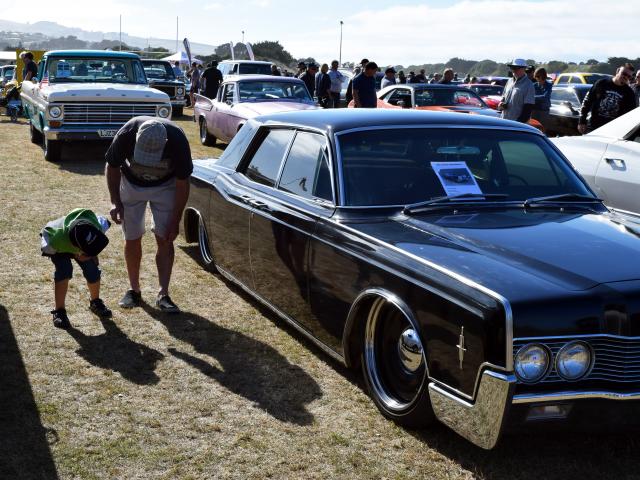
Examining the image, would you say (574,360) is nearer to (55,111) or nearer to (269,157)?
(269,157)

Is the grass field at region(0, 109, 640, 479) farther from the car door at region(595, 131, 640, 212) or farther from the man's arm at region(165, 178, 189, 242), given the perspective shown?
the car door at region(595, 131, 640, 212)

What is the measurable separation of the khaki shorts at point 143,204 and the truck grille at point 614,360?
10.7 feet

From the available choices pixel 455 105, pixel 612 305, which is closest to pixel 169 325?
pixel 612 305

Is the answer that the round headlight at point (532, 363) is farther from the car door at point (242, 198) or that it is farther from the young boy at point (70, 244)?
the young boy at point (70, 244)

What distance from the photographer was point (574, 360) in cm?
338

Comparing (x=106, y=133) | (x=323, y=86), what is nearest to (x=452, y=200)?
(x=106, y=133)

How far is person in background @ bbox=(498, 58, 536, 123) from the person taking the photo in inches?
469

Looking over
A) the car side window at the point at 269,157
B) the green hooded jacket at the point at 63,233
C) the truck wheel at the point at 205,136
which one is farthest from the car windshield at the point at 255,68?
the green hooded jacket at the point at 63,233

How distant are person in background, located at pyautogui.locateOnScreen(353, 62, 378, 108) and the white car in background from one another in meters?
6.30

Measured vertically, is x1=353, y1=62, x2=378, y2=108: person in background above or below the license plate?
above

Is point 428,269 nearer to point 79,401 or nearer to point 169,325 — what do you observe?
point 79,401

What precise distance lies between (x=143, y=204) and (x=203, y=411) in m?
2.09

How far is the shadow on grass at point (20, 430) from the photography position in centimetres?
357

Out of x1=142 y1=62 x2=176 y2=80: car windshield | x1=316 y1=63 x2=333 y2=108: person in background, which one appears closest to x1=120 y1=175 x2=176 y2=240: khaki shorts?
x1=316 y1=63 x2=333 y2=108: person in background
